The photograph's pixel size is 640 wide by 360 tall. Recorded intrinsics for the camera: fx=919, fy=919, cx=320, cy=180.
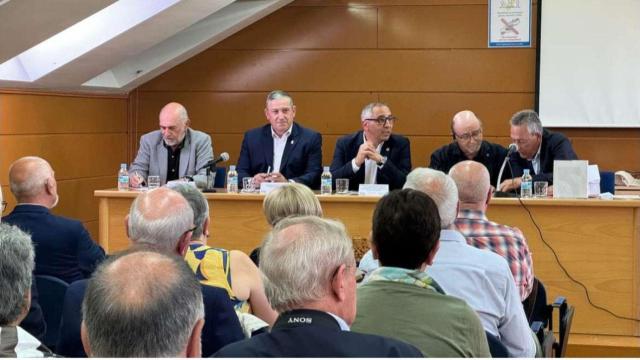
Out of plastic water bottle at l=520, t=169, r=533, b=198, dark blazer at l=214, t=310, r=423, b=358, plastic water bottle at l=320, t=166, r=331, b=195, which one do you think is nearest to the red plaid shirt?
dark blazer at l=214, t=310, r=423, b=358

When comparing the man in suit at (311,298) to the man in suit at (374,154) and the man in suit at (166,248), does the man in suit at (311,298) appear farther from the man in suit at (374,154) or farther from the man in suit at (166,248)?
the man in suit at (374,154)

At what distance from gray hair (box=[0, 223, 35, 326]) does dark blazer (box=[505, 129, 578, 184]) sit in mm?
3896

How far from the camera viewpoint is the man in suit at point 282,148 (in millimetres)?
5988

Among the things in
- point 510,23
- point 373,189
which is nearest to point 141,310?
point 373,189

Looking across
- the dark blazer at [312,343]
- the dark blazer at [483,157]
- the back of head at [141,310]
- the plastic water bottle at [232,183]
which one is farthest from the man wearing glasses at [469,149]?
the back of head at [141,310]

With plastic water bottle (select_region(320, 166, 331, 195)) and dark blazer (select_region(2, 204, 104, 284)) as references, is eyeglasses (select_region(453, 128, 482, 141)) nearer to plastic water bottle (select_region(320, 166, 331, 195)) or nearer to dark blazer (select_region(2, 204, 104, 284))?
plastic water bottle (select_region(320, 166, 331, 195))

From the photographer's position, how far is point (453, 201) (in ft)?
10.0

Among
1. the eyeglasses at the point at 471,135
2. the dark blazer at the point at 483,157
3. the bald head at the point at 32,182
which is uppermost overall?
the eyeglasses at the point at 471,135

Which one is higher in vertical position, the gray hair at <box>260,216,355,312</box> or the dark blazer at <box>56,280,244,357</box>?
the gray hair at <box>260,216,355,312</box>

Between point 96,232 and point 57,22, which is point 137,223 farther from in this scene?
point 96,232

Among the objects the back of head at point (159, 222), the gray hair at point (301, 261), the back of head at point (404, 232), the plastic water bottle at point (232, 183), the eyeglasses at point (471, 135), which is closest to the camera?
the gray hair at point (301, 261)

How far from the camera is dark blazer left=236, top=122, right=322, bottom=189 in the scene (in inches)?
237

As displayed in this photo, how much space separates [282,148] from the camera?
611 cm

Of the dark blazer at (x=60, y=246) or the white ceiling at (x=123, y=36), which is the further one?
the white ceiling at (x=123, y=36)
